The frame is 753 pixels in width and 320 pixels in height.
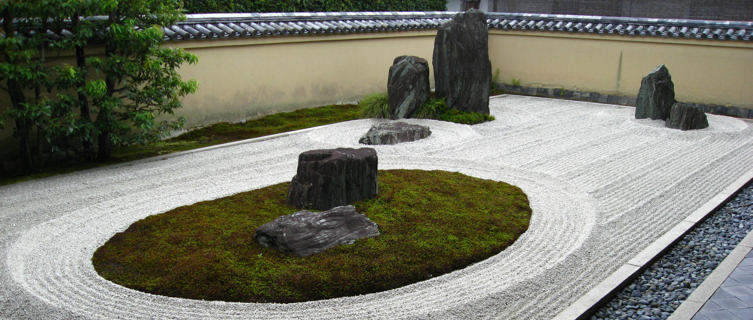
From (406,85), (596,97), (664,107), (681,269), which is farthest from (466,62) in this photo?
(681,269)

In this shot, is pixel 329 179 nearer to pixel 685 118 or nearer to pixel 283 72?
pixel 283 72

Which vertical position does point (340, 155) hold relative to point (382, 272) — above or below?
above

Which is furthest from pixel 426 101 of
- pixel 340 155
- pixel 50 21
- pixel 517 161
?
pixel 50 21

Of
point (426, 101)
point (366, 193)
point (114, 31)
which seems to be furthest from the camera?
point (426, 101)

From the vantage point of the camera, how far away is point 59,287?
4539 millimetres

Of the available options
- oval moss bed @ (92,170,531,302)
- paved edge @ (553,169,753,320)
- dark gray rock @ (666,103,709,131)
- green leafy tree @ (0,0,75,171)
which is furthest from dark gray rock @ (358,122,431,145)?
dark gray rock @ (666,103,709,131)

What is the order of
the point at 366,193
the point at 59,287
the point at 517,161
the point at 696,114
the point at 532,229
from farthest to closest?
1. the point at 696,114
2. the point at 517,161
3. the point at 366,193
4. the point at 532,229
5. the point at 59,287

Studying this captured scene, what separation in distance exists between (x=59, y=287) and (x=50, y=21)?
4391 mm

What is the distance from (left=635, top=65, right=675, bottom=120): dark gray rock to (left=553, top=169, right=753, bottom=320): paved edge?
4699 mm

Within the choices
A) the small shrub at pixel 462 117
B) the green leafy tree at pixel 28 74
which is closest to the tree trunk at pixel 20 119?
the green leafy tree at pixel 28 74

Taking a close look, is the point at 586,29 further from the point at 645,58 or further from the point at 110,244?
the point at 110,244

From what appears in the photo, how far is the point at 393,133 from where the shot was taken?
9312 mm

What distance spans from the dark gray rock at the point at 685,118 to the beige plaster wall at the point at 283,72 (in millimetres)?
5897

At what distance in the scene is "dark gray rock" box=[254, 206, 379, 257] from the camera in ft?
16.6
